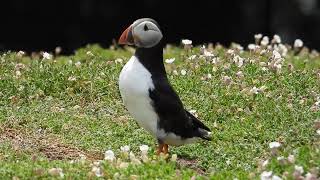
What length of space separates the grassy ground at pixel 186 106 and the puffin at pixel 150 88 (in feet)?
1.22

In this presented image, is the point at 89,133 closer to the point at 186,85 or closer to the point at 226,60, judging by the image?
the point at 186,85

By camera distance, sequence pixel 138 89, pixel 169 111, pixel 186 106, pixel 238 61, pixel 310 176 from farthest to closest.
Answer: pixel 238 61 → pixel 186 106 → pixel 169 111 → pixel 138 89 → pixel 310 176

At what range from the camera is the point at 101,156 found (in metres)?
10.6

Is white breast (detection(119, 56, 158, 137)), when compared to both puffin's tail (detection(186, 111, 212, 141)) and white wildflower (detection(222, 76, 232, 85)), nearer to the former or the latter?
puffin's tail (detection(186, 111, 212, 141))

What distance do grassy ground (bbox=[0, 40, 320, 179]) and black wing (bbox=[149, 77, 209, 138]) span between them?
1.14 ft

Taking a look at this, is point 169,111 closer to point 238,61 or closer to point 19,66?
point 238,61

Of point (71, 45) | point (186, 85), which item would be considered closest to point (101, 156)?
point (186, 85)

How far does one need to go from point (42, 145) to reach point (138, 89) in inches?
67.3

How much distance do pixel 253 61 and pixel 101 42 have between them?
35.8ft

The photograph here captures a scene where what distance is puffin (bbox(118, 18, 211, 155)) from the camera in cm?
973

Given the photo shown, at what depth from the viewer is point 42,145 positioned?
10875 mm

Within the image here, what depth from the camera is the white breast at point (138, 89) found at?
31.8ft

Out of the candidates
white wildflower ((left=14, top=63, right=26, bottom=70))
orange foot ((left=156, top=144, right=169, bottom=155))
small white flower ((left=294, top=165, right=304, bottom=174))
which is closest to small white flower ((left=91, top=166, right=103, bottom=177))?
orange foot ((left=156, top=144, right=169, bottom=155))

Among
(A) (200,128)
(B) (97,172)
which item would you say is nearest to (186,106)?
(A) (200,128)
